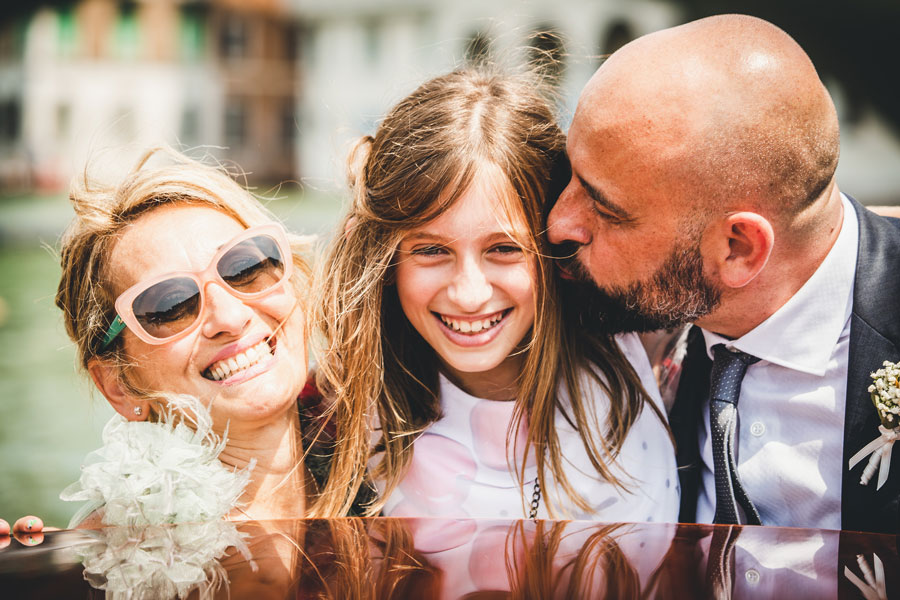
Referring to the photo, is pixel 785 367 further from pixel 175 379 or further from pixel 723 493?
pixel 175 379

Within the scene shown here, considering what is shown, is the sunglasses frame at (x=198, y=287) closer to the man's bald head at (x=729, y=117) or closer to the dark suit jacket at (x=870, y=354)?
the man's bald head at (x=729, y=117)

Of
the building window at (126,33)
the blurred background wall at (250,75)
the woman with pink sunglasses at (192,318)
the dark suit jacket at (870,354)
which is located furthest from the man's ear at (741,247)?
the building window at (126,33)

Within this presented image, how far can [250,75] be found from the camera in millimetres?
21484

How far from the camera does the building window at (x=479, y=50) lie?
9.27 feet

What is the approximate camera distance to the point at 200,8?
857 inches

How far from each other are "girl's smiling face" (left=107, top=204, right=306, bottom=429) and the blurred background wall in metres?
9.04

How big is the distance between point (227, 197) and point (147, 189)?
22 cm

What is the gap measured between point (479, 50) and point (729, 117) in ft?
3.32

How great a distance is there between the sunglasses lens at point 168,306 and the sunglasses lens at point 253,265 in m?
0.10

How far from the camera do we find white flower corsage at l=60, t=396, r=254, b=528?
2.10 meters

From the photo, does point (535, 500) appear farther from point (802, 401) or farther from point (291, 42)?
point (291, 42)

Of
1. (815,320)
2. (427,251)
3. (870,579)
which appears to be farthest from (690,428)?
(870,579)

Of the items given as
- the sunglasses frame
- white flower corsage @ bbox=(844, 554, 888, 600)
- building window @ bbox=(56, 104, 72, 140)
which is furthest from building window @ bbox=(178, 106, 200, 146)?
white flower corsage @ bbox=(844, 554, 888, 600)

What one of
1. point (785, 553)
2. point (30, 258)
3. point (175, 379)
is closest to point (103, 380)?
point (175, 379)
